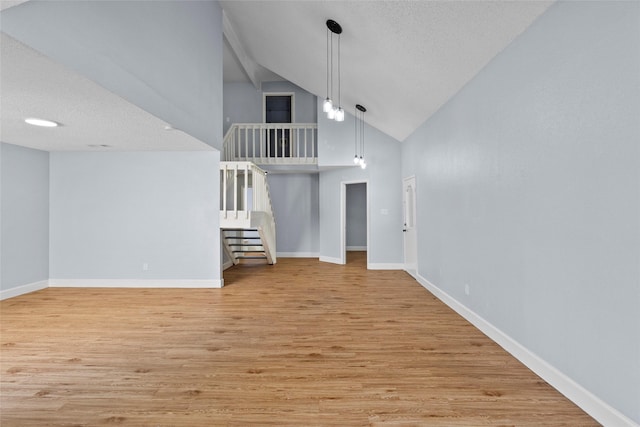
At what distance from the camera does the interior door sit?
20.0 feet

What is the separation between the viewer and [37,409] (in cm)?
207

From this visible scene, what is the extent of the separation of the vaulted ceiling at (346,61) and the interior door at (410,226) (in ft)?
3.88

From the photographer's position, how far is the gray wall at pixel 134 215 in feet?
18.0

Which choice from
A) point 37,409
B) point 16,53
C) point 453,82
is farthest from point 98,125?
point 453,82

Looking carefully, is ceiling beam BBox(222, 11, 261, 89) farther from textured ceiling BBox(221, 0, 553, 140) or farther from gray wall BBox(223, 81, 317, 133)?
textured ceiling BBox(221, 0, 553, 140)

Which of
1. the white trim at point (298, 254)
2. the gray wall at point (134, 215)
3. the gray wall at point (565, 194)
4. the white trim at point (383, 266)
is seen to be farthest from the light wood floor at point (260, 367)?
the white trim at point (298, 254)

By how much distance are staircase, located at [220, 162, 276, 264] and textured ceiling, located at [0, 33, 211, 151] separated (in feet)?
2.51

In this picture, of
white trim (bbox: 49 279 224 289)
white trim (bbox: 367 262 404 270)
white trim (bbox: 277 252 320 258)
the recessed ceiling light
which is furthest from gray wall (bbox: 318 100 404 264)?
the recessed ceiling light

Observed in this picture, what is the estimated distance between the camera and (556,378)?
7.33 ft

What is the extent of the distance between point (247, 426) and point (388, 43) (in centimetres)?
409

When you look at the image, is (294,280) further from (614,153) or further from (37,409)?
(614,153)

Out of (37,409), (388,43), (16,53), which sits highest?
(388,43)

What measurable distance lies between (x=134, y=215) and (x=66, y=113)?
253 centimetres

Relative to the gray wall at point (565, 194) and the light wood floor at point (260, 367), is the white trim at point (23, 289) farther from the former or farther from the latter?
the gray wall at point (565, 194)
